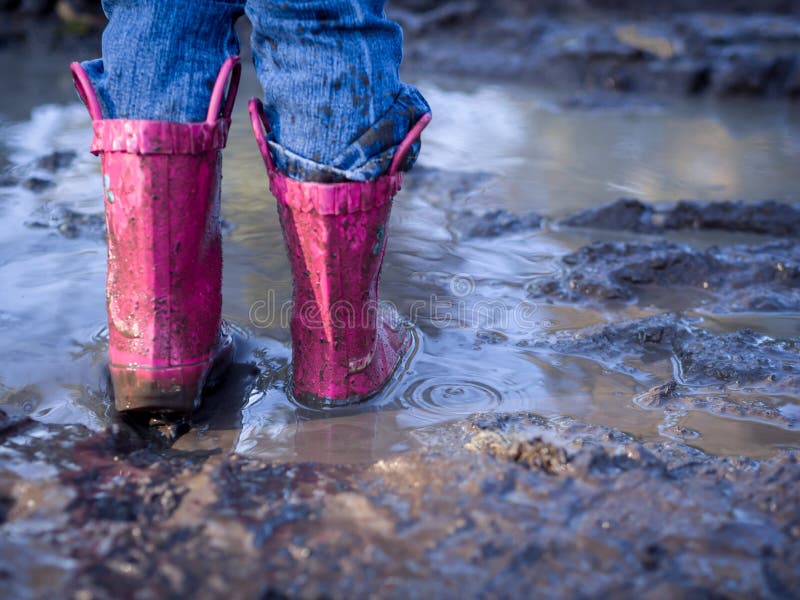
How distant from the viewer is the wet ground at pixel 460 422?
0.97 m

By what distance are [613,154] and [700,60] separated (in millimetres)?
2991

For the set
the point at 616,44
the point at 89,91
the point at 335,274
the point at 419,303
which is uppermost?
the point at 89,91

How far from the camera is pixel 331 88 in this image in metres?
1.37

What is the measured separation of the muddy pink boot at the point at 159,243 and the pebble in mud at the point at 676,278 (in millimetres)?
1003

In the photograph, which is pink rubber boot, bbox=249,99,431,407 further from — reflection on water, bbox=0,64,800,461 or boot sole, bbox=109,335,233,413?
boot sole, bbox=109,335,233,413

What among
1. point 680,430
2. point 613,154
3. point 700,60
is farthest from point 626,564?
point 700,60

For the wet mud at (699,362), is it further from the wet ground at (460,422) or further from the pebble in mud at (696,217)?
the pebble in mud at (696,217)

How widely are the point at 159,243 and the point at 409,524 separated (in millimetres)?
681

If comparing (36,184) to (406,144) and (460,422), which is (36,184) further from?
(460,422)

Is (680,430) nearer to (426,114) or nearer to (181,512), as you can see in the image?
(426,114)

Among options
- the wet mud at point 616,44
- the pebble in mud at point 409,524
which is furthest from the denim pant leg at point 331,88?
the wet mud at point 616,44

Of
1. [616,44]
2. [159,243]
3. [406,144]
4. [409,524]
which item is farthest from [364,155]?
[616,44]

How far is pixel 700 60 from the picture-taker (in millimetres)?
6289

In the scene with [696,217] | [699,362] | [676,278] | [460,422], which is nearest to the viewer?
[460,422]
